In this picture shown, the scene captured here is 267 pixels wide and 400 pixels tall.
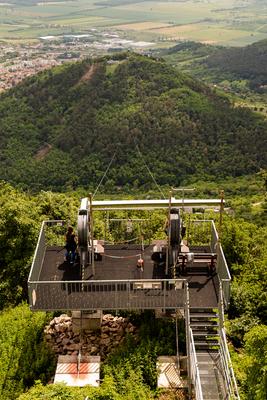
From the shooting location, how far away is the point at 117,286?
14031 mm

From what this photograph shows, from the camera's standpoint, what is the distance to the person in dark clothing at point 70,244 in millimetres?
14742

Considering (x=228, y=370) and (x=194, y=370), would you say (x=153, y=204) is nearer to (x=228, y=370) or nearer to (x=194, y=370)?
(x=194, y=370)

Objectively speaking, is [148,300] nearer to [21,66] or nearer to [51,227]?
[51,227]

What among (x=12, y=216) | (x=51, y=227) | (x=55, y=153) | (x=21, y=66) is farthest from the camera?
(x=21, y=66)

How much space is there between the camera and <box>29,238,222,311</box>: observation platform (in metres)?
13.5

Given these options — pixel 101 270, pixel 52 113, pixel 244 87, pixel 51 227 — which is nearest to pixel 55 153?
pixel 52 113

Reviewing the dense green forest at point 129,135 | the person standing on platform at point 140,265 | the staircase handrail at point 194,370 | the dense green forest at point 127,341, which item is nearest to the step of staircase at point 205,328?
the staircase handrail at point 194,370

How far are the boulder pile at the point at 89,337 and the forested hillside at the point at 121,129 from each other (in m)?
62.0

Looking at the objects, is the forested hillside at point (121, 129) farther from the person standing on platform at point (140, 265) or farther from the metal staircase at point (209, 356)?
the metal staircase at point (209, 356)

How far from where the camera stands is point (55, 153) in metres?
87.4

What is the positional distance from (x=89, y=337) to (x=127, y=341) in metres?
1.32

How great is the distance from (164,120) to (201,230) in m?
71.6

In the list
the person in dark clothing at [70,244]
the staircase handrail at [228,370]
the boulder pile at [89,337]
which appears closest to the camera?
the staircase handrail at [228,370]

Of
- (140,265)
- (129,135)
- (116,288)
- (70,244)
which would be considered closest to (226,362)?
(116,288)
